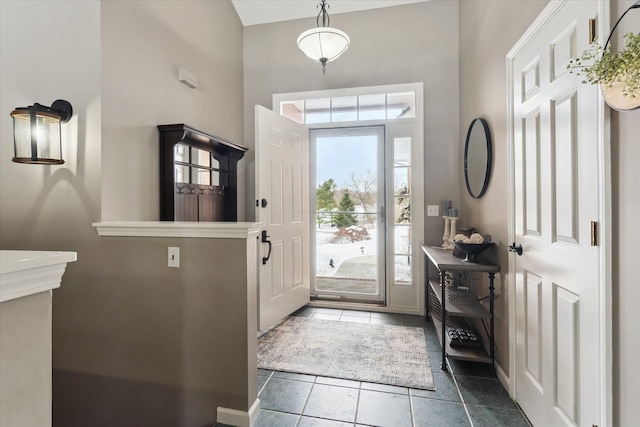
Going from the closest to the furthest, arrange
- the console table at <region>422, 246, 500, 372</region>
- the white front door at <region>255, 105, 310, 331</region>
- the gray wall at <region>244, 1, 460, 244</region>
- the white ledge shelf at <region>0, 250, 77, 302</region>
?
1. the white ledge shelf at <region>0, 250, 77, 302</region>
2. the console table at <region>422, 246, 500, 372</region>
3. the white front door at <region>255, 105, 310, 331</region>
4. the gray wall at <region>244, 1, 460, 244</region>

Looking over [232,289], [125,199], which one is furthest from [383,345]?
[125,199]

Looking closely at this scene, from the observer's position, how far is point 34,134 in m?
1.73

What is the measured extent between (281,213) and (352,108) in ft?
4.81

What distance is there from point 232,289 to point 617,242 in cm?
168

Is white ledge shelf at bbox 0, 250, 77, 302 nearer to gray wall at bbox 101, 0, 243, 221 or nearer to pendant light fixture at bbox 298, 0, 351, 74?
gray wall at bbox 101, 0, 243, 221

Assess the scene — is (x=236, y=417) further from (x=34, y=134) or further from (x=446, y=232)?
(x=446, y=232)

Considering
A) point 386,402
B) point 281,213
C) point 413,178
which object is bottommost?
point 386,402

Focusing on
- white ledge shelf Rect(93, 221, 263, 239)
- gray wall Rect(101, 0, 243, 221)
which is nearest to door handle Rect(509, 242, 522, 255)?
white ledge shelf Rect(93, 221, 263, 239)

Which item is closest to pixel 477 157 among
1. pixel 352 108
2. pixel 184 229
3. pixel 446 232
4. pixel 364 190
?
pixel 446 232

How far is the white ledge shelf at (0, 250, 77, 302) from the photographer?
58 centimetres

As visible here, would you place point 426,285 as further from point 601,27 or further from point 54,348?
point 54,348

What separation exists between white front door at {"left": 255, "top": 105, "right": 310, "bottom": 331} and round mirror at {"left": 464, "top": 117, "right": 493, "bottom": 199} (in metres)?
1.71

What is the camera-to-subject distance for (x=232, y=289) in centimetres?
164

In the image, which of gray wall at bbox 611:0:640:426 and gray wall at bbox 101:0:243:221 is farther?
gray wall at bbox 101:0:243:221
